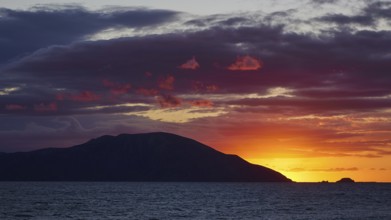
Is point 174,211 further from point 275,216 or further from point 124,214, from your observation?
point 275,216

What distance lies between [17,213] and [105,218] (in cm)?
1998

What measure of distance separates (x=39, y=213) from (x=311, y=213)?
2073 inches

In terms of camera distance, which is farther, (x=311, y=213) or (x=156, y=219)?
(x=311, y=213)

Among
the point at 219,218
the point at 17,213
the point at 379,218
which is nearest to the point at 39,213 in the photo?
the point at 17,213

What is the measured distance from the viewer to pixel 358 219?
107 m

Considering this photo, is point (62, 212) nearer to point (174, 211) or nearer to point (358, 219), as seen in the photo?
point (174, 211)

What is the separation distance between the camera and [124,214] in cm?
11625

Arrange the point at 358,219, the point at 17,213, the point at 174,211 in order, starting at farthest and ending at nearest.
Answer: the point at 174,211, the point at 17,213, the point at 358,219

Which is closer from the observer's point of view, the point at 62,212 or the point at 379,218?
the point at 379,218

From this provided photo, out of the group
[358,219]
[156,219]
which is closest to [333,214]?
[358,219]

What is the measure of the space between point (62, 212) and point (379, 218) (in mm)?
60292

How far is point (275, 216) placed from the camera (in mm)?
111375

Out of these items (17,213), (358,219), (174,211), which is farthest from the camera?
(174,211)

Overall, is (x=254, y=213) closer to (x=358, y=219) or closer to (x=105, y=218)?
(x=358, y=219)
